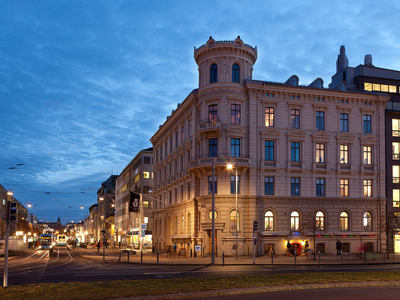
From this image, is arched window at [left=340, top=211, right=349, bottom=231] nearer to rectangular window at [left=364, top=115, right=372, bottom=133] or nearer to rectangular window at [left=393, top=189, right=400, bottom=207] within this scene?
rectangular window at [left=393, top=189, right=400, bottom=207]

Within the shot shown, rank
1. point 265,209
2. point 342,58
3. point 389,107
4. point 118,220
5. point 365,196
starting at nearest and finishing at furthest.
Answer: point 265,209 < point 365,196 < point 389,107 < point 342,58 < point 118,220

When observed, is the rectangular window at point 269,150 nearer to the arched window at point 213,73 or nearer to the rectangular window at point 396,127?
the arched window at point 213,73

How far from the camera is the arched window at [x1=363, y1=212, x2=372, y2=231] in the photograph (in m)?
51.2

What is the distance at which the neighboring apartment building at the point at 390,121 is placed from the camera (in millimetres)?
52312

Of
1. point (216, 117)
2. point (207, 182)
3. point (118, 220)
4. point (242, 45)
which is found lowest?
point (118, 220)

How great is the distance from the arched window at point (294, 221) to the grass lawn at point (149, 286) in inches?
1117

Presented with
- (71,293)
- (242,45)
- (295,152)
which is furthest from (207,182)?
(71,293)

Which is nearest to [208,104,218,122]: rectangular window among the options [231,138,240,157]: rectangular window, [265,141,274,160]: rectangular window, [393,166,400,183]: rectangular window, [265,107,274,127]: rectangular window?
[231,138,240,157]: rectangular window

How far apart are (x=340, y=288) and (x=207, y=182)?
3136 cm

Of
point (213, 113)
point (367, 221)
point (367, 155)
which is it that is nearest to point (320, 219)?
point (367, 221)

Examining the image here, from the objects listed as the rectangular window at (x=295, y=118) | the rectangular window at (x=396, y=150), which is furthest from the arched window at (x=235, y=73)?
the rectangular window at (x=396, y=150)

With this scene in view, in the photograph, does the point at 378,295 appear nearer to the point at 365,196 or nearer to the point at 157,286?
the point at 157,286

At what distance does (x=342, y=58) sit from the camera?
6328 centimetres

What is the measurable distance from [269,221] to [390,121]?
2002 cm
